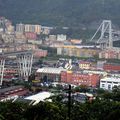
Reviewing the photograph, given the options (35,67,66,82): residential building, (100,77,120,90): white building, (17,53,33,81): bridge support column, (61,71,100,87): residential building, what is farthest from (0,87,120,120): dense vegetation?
(35,67,66,82): residential building

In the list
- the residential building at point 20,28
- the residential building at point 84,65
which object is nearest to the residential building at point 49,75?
the residential building at point 84,65

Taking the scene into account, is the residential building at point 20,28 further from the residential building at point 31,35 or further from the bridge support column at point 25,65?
the bridge support column at point 25,65

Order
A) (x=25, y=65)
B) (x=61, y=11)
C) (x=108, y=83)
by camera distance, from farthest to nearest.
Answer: (x=61, y=11), (x=25, y=65), (x=108, y=83)

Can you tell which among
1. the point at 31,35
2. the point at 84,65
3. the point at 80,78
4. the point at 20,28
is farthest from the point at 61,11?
the point at 80,78

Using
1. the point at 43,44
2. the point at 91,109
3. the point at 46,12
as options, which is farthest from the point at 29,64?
the point at 46,12

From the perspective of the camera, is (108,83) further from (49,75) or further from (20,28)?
(20,28)

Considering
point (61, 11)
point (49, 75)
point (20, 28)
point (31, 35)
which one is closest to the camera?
point (49, 75)

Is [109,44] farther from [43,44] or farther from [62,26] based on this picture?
[62,26]
